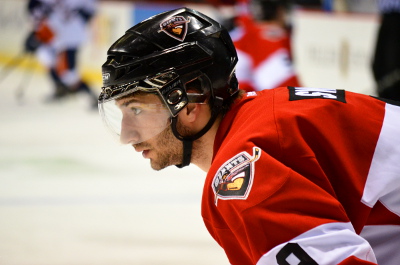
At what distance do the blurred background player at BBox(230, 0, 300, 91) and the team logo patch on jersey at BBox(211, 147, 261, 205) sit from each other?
10.0 feet

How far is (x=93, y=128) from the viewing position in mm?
6207

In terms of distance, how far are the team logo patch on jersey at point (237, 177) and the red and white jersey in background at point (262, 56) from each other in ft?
10.1

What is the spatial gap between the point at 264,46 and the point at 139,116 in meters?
3.05

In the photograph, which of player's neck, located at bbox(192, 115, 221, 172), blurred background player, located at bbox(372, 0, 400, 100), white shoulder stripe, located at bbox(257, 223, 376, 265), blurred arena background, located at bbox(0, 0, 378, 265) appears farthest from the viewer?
blurred background player, located at bbox(372, 0, 400, 100)

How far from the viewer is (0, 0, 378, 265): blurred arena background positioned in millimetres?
2713

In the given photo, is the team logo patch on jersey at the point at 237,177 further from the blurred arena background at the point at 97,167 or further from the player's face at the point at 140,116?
the blurred arena background at the point at 97,167

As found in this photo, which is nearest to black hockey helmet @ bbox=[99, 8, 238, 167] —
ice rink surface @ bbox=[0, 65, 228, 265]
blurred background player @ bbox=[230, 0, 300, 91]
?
ice rink surface @ bbox=[0, 65, 228, 265]

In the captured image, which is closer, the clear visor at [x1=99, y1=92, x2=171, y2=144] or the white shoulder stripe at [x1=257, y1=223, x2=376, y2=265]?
the white shoulder stripe at [x1=257, y1=223, x2=376, y2=265]

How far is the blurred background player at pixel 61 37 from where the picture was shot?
759 cm

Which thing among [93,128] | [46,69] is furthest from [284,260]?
[46,69]

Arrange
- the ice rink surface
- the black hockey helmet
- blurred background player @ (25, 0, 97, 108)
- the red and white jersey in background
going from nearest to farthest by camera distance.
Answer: the black hockey helmet < the ice rink surface < the red and white jersey in background < blurred background player @ (25, 0, 97, 108)

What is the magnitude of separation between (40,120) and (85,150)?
5.22 ft

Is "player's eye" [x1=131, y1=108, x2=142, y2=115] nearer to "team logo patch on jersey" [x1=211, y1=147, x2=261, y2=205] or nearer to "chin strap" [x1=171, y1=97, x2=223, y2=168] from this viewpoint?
"chin strap" [x1=171, y1=97, x2=223, y2=168]

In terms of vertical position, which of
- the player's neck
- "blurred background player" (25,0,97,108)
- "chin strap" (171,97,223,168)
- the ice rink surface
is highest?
"chin strap" (171,97,223,168)
